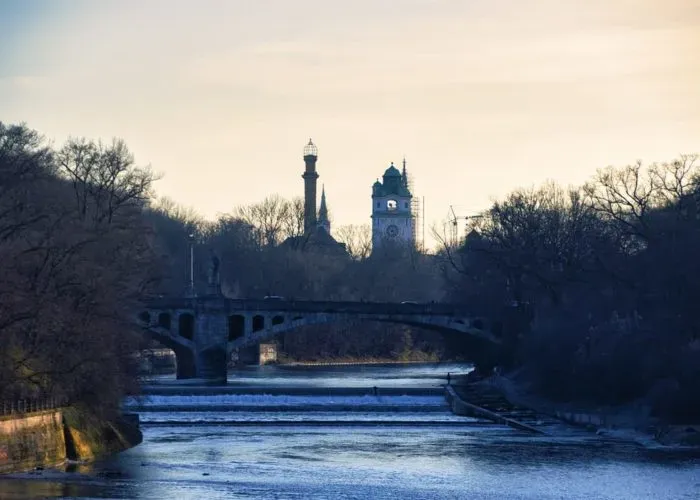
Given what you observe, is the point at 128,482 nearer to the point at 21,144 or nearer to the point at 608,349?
the point at 608,349

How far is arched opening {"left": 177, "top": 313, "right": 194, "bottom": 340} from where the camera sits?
12044 cm

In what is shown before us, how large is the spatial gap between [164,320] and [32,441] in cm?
5361

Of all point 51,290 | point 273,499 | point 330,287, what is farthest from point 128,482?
point 330,287

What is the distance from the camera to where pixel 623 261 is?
9656cm

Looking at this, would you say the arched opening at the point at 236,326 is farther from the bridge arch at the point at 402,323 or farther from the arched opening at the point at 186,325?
the arched opening at the point at 186,325

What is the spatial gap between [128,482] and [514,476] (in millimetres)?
12975

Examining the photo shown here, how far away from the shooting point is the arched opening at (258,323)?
122019 millimetres

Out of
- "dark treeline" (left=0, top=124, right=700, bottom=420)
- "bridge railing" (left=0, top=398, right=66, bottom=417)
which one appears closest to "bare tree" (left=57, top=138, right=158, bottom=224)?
"dark treeline" (left=0, top=124, right=700, bottom=420)

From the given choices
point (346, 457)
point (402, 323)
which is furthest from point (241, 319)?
point (346, 457)

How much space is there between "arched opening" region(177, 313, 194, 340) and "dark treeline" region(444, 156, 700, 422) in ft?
54.6

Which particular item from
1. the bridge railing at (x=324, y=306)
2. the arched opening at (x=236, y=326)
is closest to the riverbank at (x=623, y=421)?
the bridge railing at (x=324, y=306)

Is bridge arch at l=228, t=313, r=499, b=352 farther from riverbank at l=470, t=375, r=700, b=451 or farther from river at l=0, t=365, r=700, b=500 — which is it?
riverbank at l=470, t=375, r=700, b=451

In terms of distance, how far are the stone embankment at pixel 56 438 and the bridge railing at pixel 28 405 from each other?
18 centimetres

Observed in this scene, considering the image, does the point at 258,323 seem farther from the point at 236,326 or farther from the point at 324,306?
the point at 324,306
